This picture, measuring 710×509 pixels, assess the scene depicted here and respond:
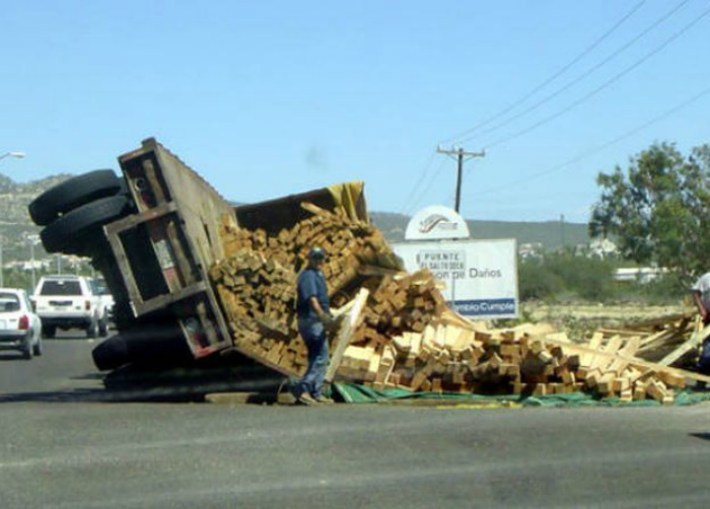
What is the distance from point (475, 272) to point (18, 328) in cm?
1041

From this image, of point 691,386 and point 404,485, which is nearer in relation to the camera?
point 404,485

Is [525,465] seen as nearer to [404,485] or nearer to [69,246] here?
[404,485]

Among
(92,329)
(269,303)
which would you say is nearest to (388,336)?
(269,303)

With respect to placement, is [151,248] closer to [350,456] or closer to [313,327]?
[313,327]

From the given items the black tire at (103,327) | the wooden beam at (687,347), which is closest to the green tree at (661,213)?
the black tire at (103,327)

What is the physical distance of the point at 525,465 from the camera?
11422mm

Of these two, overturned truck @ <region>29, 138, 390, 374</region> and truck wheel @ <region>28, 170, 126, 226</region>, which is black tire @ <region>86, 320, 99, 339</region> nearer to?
overturned truck @ <region>29, 138, 390, 374</region>

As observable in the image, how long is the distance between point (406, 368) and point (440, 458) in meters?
5.31

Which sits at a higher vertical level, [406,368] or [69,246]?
[69,246]

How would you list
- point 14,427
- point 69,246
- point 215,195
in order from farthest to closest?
point 215,195 < point 69,246 < point 14,427

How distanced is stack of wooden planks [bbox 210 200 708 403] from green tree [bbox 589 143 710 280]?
43968mm

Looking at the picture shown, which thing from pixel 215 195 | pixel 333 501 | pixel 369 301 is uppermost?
pixel 215 195

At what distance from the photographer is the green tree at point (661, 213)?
6256cm

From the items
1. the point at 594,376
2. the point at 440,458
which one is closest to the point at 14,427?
the point at 440,458
